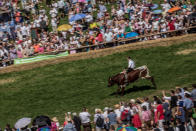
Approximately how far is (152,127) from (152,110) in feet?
2.76

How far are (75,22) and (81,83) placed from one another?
9307mm

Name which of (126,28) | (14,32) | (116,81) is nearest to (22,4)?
(14,32)

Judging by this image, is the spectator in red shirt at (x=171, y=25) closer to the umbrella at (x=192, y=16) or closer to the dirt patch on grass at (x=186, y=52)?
the umbrella at (x=192, y=16)

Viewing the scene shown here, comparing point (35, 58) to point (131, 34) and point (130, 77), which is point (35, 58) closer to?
point (131, 34)

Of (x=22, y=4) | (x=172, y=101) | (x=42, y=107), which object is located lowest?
(x=42, y=107)

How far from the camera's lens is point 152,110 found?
71.1 ft

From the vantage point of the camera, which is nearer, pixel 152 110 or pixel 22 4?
pixel 152 110

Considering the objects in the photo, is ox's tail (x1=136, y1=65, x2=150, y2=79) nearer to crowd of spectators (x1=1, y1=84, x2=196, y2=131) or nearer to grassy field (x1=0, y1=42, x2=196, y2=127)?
grassy field (x1=0, y1=42, x2=196, y2=127)

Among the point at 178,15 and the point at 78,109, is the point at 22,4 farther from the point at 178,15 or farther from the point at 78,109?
the point at 78,109

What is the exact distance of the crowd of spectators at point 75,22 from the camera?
3562cm

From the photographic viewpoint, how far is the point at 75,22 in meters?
39.2

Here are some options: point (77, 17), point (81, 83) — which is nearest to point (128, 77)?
point (81, 83)

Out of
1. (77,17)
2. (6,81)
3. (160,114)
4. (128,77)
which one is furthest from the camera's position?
(77,17)

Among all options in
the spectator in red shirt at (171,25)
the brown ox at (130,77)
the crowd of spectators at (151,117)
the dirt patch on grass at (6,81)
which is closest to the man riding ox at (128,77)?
the brown ox at (130,77)
